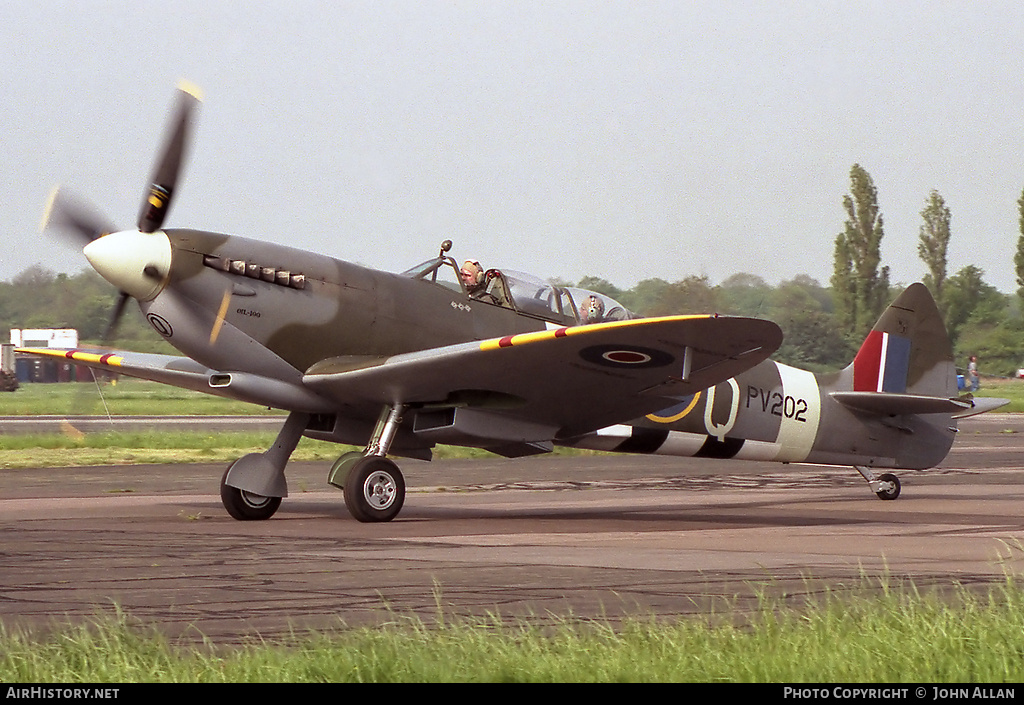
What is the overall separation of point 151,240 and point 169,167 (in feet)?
2.61

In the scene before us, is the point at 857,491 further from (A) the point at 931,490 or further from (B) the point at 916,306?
(B) the point at 916,306

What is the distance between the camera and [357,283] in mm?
12195

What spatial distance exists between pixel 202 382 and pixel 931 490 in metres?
10.2

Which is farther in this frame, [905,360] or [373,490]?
[905,360]

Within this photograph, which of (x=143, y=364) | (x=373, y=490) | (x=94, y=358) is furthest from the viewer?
(x=94, y=358)

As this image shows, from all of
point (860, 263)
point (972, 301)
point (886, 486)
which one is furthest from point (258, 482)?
point (972, 301)

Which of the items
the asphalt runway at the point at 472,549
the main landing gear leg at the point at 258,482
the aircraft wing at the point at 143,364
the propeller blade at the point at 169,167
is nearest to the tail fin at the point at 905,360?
the asphalt runway at the point at 472,549

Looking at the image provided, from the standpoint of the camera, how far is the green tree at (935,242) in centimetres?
7694

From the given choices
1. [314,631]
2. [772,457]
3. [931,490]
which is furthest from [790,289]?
[314,631]

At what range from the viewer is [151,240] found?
445 inches

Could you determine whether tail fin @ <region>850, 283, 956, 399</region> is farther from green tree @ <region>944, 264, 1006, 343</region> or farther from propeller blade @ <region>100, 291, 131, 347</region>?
green tree @ <region>944, 264, 1006, 343</region>

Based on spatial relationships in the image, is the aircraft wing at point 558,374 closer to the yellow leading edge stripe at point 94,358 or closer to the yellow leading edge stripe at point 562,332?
the yellow leading edge stripe at point 562,332

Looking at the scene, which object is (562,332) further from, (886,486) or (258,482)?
(886,486)

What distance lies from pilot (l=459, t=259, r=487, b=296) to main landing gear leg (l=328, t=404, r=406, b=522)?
1.43 metres
